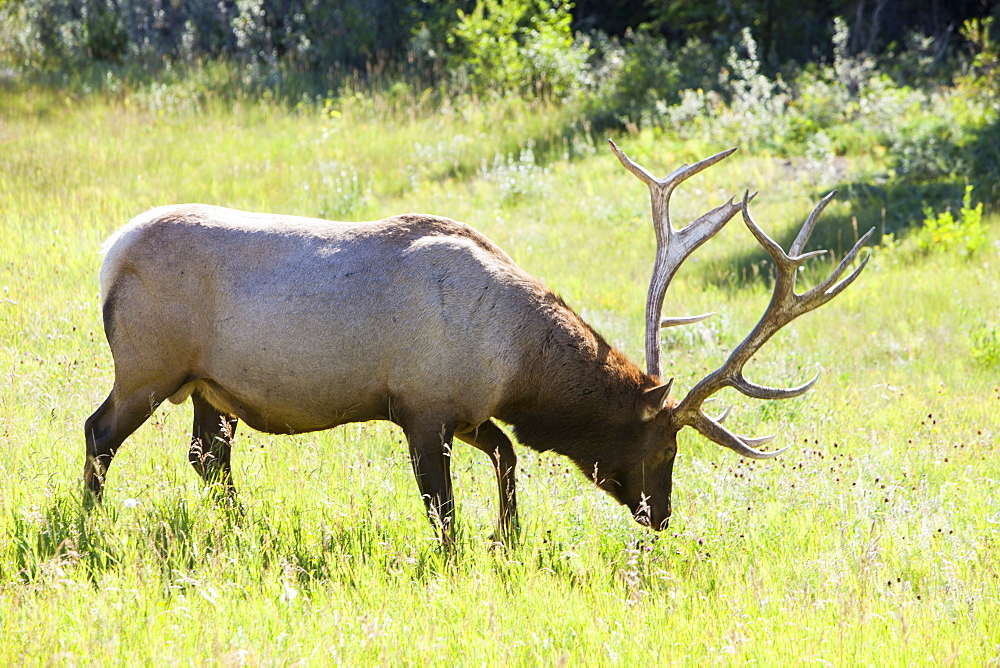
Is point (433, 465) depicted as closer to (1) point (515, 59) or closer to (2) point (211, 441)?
(2) point (211, 441)

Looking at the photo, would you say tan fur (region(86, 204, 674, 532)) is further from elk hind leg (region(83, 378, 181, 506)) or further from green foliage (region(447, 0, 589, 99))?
green foliage (region(447, 0, 589, 99))

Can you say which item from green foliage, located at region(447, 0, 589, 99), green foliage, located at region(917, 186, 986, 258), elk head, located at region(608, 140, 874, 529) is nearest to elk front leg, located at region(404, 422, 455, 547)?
elk head, located at region(608, 140, 874, 529)

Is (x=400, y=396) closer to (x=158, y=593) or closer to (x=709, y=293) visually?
(x=158, y=593)

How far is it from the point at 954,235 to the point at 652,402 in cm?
672

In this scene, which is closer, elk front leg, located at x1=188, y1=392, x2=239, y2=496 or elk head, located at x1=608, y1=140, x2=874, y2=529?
elk head, located at x1=608, y1=140, x2=874, y2=529

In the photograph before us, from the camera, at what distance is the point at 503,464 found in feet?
17.4

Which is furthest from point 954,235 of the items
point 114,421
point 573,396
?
point 114,421

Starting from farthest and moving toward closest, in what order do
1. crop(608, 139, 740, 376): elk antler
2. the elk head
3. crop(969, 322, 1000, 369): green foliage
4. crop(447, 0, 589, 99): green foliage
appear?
crop(447, 0, 589, 99): green foliage
crop(969, 322, 1000, 369): green foliage
crop(608, 139, 740, 376): elk antler
the elk head

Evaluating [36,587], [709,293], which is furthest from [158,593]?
[709,293]

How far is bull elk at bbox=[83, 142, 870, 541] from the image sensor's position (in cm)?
479

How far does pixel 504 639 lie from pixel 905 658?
1432 millimetres

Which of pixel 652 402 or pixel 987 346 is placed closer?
pixel 652 402

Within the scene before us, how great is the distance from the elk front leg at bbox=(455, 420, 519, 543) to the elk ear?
2.47 ft

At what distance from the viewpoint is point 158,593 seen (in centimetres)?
388
